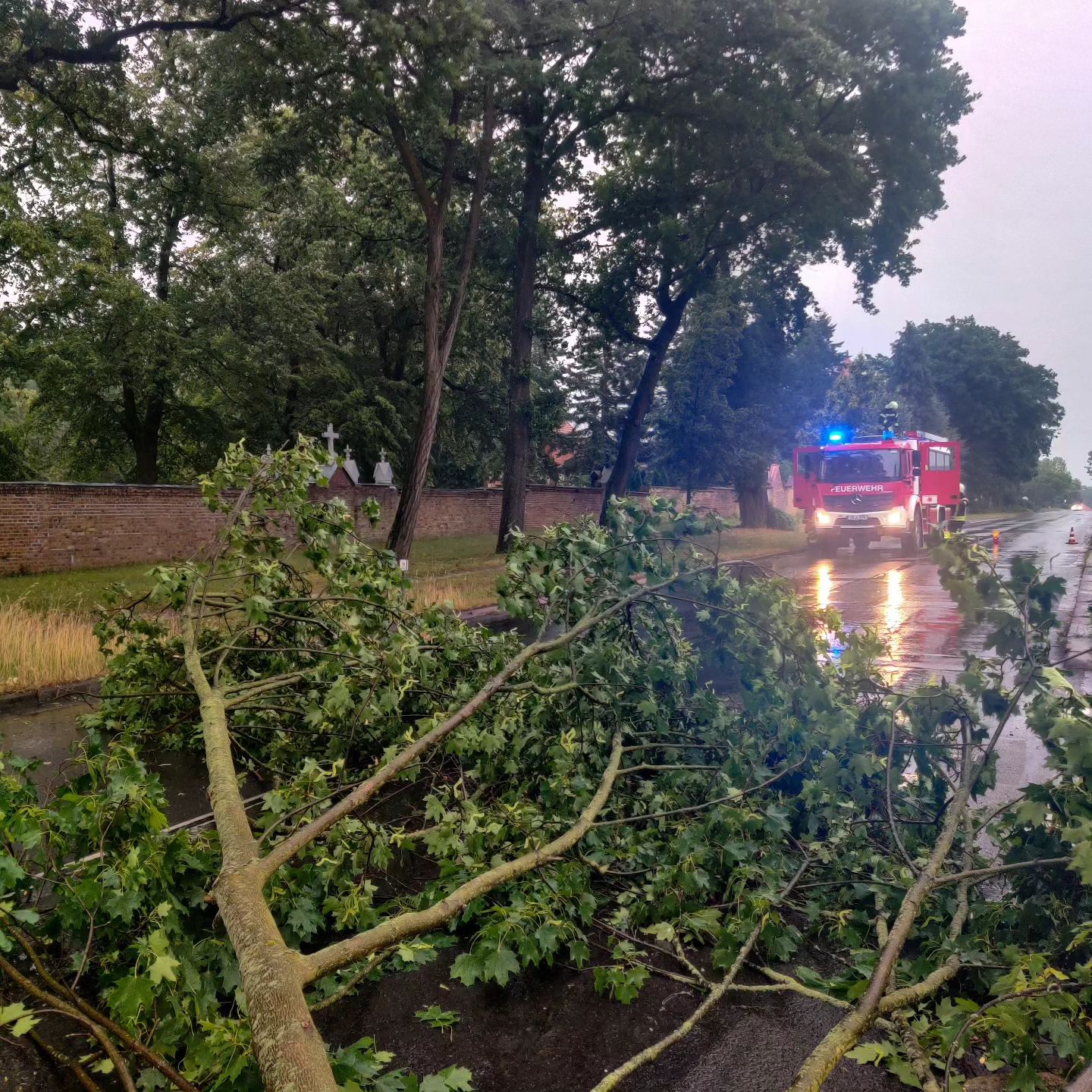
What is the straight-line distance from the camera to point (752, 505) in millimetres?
35031

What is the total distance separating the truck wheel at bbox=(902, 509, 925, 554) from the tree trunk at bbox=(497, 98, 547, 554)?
10.3m

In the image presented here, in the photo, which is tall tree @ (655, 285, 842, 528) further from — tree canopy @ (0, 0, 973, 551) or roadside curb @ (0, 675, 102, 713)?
roadside curb @ (0, 675, 102, 713)

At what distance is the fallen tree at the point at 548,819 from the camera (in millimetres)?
2199

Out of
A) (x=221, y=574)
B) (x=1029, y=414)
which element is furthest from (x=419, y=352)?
(x=1029, y=414)

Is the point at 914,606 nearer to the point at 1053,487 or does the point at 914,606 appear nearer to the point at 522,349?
the point at 522,349

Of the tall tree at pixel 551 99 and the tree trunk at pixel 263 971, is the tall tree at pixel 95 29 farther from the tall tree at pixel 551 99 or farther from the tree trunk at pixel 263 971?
the tree trunk at pixel 263 971

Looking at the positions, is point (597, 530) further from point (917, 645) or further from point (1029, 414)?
point (1029, 414)

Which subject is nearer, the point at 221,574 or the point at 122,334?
the point at 221,574

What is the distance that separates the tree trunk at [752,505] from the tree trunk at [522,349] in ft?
54.7

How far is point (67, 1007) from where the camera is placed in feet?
6.62

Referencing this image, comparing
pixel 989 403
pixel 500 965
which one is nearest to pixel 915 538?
pixel 500 965

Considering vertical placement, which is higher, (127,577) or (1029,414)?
(1029,414)

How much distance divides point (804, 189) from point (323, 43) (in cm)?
1144

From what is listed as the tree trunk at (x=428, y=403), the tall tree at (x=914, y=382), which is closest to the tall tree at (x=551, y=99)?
the tree trunk at (x=428, y=403)
